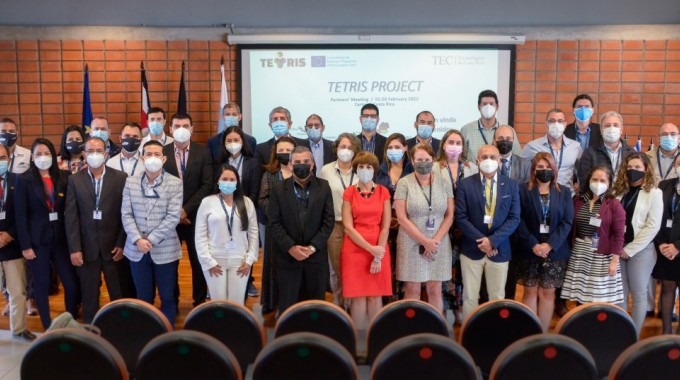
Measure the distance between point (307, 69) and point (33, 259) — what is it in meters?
4.52

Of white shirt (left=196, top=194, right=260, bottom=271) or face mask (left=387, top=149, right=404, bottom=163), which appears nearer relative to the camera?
white shirt (left=196, top=194, right=260, bottom=271)

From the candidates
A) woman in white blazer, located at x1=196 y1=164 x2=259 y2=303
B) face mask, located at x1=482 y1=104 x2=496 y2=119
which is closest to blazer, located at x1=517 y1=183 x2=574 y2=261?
face mask, located at x1=482 y1=104 x2=496 y2=119

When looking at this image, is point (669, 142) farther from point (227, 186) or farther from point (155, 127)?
point (155, 127)

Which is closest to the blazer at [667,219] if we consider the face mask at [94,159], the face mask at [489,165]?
the face mask at [489,165]

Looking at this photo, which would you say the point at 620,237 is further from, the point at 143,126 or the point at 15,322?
the point at 143,126

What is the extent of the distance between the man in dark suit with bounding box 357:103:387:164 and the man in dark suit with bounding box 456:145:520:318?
1.22m

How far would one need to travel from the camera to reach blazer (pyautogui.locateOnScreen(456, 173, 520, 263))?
14.9 ft

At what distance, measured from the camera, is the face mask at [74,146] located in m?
5.62

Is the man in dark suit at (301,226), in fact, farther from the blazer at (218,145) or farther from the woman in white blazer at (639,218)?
the woman in white blazer at (639,218)

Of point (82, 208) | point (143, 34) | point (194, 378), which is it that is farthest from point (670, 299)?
point (143, 34)

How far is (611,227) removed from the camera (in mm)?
4500

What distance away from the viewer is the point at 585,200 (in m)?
4.68

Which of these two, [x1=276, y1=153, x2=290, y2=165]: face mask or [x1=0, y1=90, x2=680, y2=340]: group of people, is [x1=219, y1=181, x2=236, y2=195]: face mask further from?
[x1=276, y1=153, x2=290, y2=165]: face mask

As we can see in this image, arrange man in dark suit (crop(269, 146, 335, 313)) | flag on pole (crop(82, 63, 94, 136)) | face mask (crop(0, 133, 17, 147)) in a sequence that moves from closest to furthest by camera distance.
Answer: man in dark suit (crop(269, 146, 335, 313)) < face mask (crop(0, 133, 17, 147)) < flag on pole (crop(82, 63, 94, 136))
